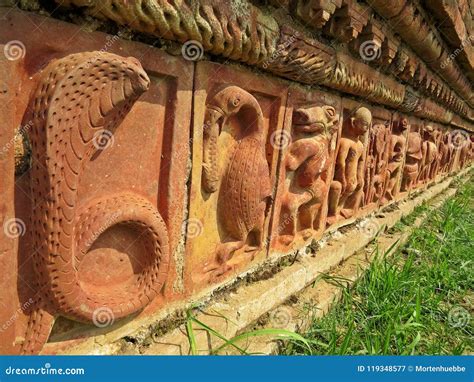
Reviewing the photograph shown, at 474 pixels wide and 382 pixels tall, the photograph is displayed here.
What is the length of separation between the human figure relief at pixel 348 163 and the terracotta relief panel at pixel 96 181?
4.42 feet

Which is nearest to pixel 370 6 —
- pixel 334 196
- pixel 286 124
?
pixel 286 124

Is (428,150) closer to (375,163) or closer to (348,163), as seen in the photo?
(375,163)

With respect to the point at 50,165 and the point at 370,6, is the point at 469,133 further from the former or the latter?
the point at 50,165
